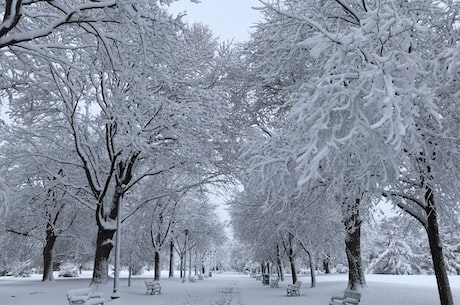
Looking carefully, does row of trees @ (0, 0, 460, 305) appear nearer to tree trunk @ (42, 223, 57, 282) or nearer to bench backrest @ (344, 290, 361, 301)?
bench backrest @ (344, 290, 361, 301)

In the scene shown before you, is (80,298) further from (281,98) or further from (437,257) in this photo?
(437,257)

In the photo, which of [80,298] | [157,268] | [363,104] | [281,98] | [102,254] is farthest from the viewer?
[157,268]

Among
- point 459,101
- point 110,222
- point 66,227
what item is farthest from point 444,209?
point 66,227

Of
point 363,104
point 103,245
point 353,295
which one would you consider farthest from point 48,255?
point 363,104

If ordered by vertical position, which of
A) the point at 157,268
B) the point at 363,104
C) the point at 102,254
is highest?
the point at 363,104

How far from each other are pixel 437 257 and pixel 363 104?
685 centimetres

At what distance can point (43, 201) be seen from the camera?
1970 centimetres

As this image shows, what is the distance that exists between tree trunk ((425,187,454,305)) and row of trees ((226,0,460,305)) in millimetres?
30

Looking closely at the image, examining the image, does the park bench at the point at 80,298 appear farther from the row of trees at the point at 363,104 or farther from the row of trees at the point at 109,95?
the row of trees at the point at 363,104

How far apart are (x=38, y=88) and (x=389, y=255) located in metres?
50.4

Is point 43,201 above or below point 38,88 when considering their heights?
below

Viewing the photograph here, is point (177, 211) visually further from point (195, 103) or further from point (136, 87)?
point (136, 87)

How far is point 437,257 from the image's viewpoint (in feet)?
33.8

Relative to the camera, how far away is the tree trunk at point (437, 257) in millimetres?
9883
